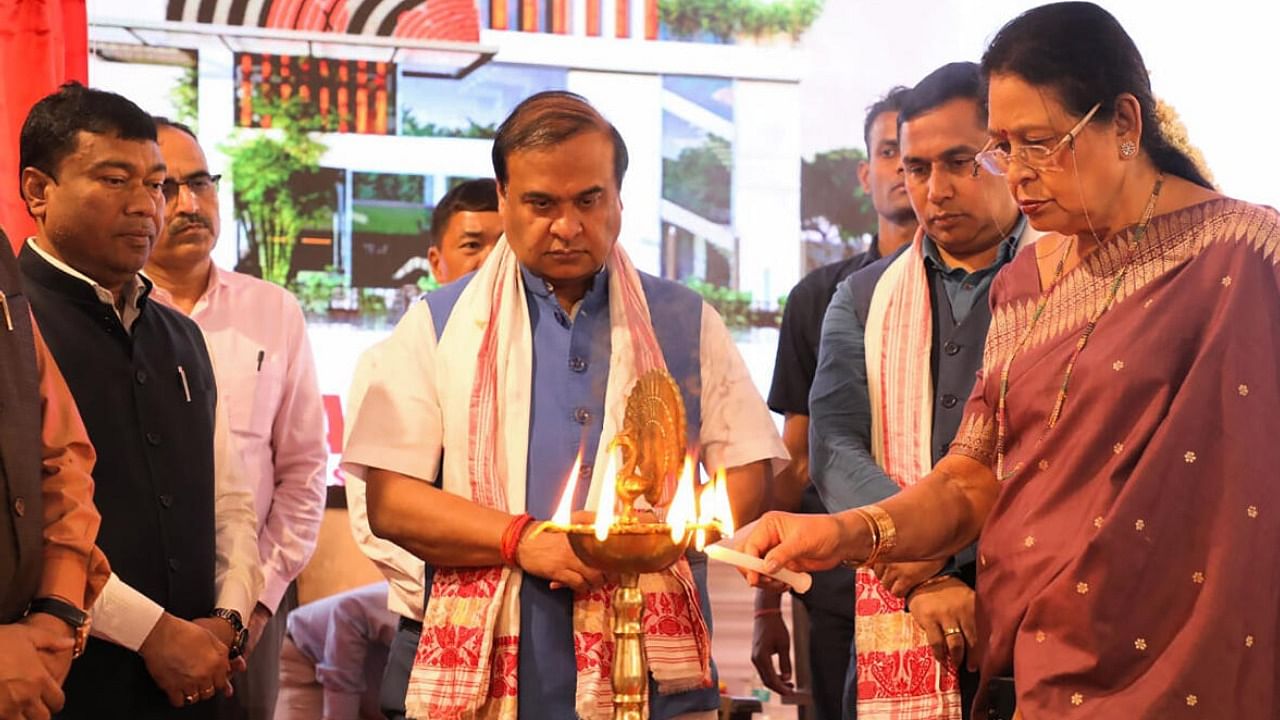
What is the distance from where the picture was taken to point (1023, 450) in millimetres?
2312

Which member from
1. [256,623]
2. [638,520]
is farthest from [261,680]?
[638,520]

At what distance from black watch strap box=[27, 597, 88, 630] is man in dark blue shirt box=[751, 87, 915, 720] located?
1615 mm

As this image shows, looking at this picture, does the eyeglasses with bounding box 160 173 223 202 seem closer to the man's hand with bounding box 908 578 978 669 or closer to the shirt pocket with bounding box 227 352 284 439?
the shirt pocket with bounding box 227 352 284 439

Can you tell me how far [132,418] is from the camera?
9.44ft

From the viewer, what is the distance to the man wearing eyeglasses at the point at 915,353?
2693mm

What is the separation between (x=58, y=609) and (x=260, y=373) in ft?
4.76

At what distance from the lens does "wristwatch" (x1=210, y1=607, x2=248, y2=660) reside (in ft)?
9.82

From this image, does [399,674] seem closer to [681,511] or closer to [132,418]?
[132,418]

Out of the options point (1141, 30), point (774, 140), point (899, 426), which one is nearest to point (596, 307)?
point (899, 426)

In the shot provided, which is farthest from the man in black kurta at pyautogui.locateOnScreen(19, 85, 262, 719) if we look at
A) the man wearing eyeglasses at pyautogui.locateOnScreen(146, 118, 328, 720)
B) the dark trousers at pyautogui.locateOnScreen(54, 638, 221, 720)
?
the man wearing eyeglasses at pyautogui.locateOnScreen(146, 118, 328, 720)

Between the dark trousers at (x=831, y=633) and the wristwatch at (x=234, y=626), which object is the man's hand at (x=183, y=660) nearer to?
the wristwatch at (x=234, y=626)

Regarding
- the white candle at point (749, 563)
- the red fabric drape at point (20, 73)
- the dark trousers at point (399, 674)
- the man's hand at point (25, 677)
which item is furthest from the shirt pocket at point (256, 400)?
the white candle at point (749, 563)

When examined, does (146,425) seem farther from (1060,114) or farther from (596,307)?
(1060,114)

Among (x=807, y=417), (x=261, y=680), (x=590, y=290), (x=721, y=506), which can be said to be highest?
(x=590, y=290)
